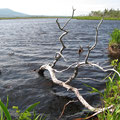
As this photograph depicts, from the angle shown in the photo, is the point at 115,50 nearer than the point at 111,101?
No

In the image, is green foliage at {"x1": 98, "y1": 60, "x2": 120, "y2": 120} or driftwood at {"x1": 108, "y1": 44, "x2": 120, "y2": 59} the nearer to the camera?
green foliage at {"x1": 98, "y1": 60, "x2": 120, "y2": 120}

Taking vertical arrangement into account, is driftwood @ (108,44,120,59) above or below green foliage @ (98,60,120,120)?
above

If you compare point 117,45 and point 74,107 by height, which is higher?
point 117,45

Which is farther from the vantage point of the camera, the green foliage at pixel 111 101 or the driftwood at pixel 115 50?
the driftwood at pixel 115 50

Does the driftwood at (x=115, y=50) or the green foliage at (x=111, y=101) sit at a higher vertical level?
the driftwood at (x=115, y=50)

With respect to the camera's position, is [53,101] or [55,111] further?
[53,101]

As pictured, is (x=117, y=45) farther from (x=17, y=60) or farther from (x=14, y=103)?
(x=14, y=103)

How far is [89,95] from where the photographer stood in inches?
297

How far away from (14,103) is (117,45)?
416 inches

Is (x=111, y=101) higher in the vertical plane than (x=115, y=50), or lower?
lower

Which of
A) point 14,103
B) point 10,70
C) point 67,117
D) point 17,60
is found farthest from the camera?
point 17,60

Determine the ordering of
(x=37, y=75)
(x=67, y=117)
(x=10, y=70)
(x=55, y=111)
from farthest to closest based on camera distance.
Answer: (x=10, y=70)
(x=37, y=75)
(x=55, y=111)
(x=67, y=117)

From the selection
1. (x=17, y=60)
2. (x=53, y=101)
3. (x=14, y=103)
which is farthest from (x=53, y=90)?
(x=17, y=60)

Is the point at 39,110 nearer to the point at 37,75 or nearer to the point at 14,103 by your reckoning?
the point at 14,103
